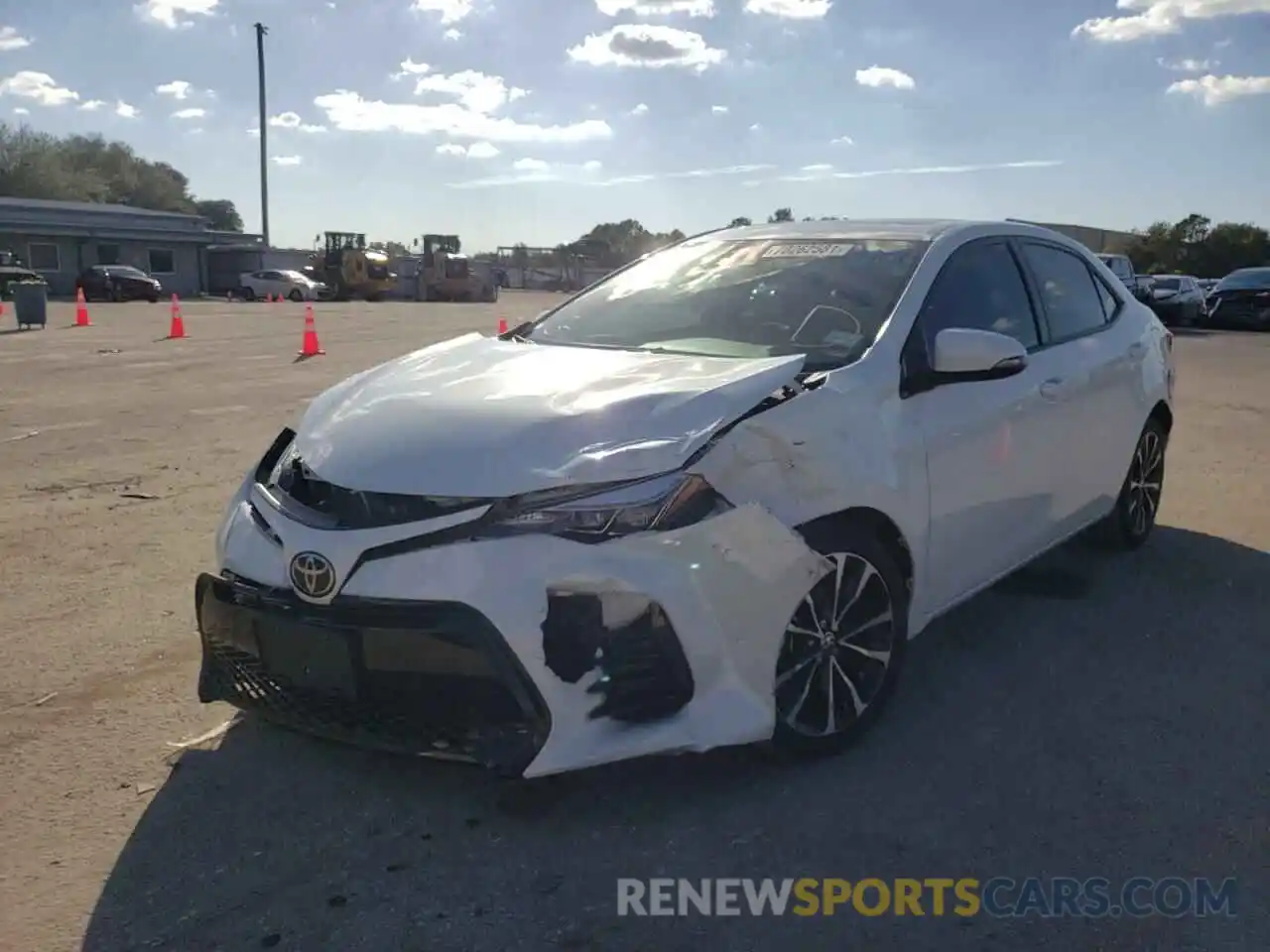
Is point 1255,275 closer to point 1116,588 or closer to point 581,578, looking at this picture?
point 1116,588

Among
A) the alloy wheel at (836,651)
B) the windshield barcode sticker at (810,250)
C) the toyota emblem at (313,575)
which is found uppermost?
the windshield barcode sticker at (810,250)

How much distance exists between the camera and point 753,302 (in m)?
4.16

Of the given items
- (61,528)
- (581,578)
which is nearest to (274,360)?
(61,528)

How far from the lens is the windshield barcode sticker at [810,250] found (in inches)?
171

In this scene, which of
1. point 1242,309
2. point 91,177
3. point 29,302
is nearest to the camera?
point 29,302

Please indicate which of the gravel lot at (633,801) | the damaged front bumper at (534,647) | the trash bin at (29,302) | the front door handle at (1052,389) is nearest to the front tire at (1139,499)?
the gravel lot at (633,801)

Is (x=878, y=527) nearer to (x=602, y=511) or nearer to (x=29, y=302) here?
(x=602, y=511)

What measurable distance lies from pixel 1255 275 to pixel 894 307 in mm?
29450

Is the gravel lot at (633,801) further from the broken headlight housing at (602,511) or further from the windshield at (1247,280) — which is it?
the windshield at (1247,280)

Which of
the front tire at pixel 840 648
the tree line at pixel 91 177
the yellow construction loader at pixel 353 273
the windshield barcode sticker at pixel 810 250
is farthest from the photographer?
the tree line at pixel 91 177

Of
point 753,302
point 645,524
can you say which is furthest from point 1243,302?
point 645,524

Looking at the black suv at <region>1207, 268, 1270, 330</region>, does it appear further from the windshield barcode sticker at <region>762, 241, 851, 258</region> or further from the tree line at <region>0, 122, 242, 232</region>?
the tree line at <region>0, 122, 242, 232</region>

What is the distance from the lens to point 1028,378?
4.36 meters

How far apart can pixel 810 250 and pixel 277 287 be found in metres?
46.4
